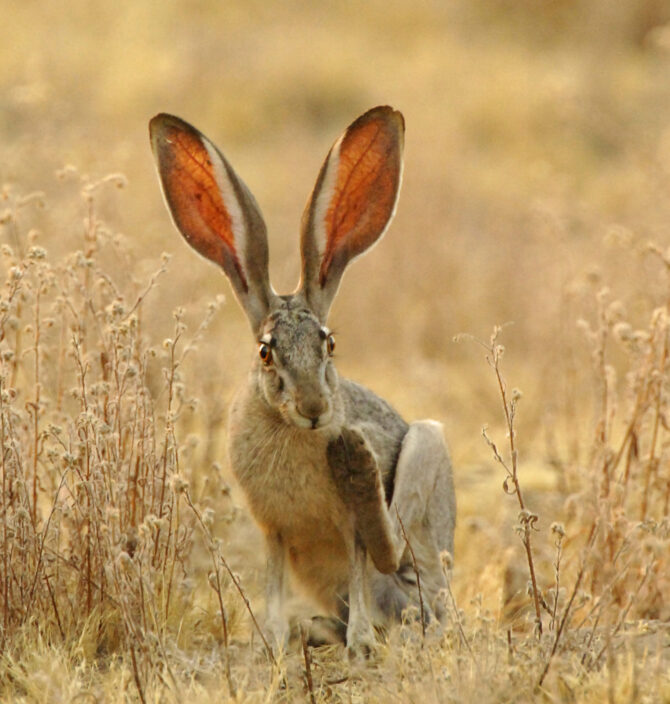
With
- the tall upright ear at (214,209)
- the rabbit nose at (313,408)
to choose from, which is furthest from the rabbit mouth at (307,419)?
the tall upright ear at (214,209)

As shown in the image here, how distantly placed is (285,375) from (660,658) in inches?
57.2

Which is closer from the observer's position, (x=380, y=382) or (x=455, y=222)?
(x=380, y=382)

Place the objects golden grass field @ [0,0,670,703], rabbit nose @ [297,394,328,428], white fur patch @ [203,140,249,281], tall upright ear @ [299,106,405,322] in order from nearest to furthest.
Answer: golden grass field @ [0,0,670,703] < rabbit nose @ [297,394,328,428] < white fur patch @ [203,140,249,281] < tall upright ear @ [299,106,405,322]

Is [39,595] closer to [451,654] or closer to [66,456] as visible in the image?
[66,456]

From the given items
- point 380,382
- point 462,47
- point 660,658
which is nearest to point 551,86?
point 462,47

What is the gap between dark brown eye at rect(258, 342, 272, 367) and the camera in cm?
428

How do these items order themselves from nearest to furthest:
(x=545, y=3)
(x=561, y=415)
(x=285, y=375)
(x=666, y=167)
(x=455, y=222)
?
1. (x=285, y=375)
2. (x=666, y=167)
3. (x=561, y=415)
4. (x=455, y=222)
5. (x=545, y=3)

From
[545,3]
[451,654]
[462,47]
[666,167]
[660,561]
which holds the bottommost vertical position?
[451,654]

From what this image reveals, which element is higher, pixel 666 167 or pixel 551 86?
pixel 551 86

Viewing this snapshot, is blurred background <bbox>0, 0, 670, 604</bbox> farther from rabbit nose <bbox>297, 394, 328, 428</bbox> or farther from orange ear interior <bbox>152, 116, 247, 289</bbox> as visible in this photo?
rabbit nose <bbox>297, 394, 328, 428</bbox>

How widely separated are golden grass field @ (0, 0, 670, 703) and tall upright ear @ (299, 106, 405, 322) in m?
0.60

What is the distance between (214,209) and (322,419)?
38.4 inches

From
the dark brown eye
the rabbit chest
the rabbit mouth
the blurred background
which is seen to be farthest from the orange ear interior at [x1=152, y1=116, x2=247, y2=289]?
the blurred background

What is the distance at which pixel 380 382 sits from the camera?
9164 millimetres
